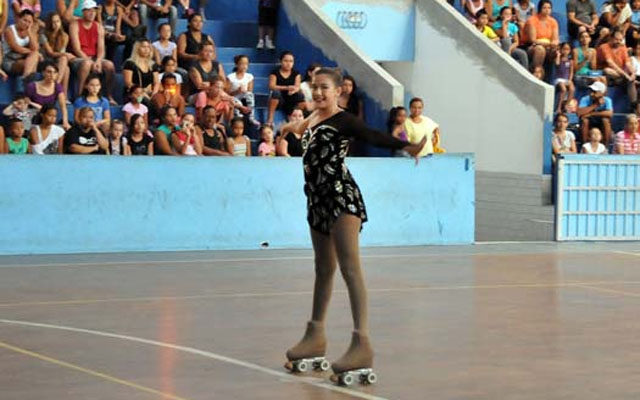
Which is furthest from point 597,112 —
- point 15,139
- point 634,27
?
point 15,139

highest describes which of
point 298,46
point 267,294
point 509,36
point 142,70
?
point 509,36

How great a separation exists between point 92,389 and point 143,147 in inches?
435

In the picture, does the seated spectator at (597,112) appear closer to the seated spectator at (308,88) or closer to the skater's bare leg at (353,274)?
the seated spectator at (308,88)

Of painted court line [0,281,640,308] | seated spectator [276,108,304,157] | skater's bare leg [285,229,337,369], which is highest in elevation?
seated spectator [276,108,304,157]

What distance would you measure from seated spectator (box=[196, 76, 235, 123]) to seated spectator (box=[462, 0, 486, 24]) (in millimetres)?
6396

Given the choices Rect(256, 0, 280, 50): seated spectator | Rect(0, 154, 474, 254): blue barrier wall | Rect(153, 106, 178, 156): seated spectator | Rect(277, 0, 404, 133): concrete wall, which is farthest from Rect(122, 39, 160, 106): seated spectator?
Rect(277, 0, 404, 133): concrete wall

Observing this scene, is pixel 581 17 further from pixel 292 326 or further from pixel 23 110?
pixel 292 326

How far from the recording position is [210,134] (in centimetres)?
2081

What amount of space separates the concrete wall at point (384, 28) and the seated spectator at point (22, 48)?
6.57m

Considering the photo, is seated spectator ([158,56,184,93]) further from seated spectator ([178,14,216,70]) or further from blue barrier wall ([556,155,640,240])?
blue barrier wall ([556,155,640,240])

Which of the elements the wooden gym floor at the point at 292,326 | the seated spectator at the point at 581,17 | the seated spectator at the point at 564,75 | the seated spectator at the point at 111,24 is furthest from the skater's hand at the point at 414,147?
the seated spectator at the point at 581,17

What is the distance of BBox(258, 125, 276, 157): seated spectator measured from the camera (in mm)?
21041

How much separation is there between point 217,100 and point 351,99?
7.80 ft

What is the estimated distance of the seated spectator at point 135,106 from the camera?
20844mm
